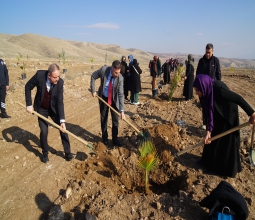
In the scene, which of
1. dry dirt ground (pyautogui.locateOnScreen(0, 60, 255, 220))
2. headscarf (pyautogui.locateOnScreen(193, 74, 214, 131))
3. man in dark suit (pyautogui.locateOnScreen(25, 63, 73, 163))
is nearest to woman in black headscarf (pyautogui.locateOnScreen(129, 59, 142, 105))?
dry dirt ground (pyautogui.locateOnScreen(0, 60, 255, 220))

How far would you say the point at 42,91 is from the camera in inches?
132

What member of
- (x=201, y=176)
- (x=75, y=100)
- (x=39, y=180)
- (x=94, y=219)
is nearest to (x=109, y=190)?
(x=94, y=219)

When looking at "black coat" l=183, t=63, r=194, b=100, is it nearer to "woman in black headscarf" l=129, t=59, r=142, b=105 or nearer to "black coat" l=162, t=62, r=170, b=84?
"woman in black headscarf" l=129, t=59, r=142, b=105

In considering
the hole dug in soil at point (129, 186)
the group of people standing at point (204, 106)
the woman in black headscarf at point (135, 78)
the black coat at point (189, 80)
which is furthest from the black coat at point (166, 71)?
the hole dug in soil at point (129, 186)

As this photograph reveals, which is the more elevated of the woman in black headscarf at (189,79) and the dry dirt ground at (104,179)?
the woman in black headscarf at (189,79)

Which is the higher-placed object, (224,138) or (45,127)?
(224,138)

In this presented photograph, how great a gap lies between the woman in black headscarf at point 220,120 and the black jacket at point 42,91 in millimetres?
2199

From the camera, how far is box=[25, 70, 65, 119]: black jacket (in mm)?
3316

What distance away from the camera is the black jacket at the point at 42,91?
3.32m

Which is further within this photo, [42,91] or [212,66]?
[212,66]

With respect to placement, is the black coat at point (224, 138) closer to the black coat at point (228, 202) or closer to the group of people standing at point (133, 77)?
the black coat at point (228, 202)

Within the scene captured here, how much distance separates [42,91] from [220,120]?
286cm

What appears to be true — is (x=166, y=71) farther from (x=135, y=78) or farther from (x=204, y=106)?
(x=204, y=106)

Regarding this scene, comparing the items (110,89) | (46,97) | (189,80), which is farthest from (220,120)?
(189,80)
